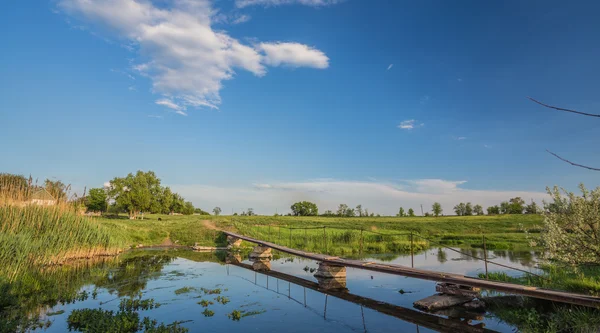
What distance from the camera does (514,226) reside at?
64.8 metres

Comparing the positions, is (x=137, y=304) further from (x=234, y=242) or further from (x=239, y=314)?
(x=234, y=242)

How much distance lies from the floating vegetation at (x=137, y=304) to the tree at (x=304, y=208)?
368 ft

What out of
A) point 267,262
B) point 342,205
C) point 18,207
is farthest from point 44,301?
point 342,205

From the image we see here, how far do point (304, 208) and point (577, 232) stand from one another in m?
117

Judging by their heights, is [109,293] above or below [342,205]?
below

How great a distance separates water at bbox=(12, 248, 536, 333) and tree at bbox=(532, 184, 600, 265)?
119 inches

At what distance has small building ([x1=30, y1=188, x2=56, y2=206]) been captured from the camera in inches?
795

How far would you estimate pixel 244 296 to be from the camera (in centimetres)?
A: 1567

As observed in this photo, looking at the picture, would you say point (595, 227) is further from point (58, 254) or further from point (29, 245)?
point (58, 254)

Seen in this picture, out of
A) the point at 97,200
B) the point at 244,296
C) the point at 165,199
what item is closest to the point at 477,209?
the point at 165,199

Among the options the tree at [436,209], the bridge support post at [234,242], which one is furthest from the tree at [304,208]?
the bridge support post at [234,242]

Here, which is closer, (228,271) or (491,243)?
(228,271)

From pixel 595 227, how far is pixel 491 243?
1313 inches

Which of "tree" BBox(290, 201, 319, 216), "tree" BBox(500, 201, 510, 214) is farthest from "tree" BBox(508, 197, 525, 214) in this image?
"tree" BBox(290, 201, 319, 216)
